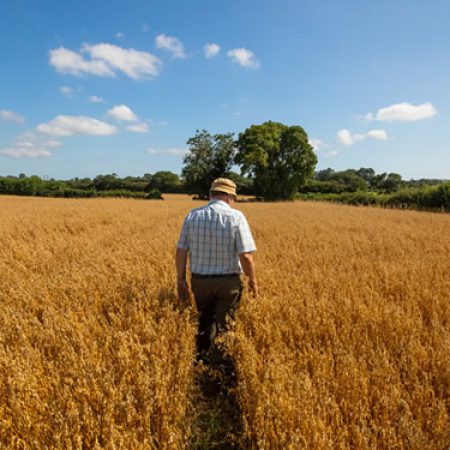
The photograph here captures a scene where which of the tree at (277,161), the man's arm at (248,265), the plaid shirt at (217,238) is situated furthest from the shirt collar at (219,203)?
the tree at (277,161)

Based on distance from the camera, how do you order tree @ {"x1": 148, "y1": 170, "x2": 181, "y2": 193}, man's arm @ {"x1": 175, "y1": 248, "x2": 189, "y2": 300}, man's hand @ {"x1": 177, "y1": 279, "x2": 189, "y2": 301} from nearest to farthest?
1. man's arm @ {"x1": 175, "y1": 248, "x2": 189, "y2": 300}
2. man's hand @ {"x1": 177, "y1": 279, "x2": 189, "y2": 301}
3. tree @ {"x1": 148, "y1": 170, "x2": 181, "y2": 193}

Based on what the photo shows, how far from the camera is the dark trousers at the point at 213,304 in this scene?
3.05 m

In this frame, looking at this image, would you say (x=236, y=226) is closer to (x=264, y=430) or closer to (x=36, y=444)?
(x=264, y=430)

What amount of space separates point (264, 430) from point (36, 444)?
134 centimetres

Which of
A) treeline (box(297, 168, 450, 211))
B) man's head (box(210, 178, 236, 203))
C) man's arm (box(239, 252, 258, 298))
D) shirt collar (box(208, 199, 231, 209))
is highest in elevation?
treeline (box(297, 168, 450, 211))

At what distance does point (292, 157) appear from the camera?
43.2 m

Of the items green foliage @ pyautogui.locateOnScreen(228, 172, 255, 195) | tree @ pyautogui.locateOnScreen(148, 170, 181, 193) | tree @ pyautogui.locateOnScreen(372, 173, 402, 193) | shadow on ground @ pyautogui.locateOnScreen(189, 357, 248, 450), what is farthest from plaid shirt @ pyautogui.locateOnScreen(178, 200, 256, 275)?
tree @ pyautogui.locateOnScreen(148, 170, 181, 193)

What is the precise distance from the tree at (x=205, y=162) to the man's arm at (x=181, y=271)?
1806 inches

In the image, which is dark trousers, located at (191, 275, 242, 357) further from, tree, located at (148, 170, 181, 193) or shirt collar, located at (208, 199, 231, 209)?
tree, located at (148, 170, 181, 193)

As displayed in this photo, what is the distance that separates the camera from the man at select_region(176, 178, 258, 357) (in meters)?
2.98

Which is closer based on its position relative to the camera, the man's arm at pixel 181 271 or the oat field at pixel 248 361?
the oat field at pixel 248 361

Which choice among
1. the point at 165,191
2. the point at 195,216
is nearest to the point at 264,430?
the point at 195,216

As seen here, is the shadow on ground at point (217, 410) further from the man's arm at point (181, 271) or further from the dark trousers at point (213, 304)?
the man's arm at point (181, 271)

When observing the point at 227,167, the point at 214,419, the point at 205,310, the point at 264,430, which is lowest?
the point at 214,419
